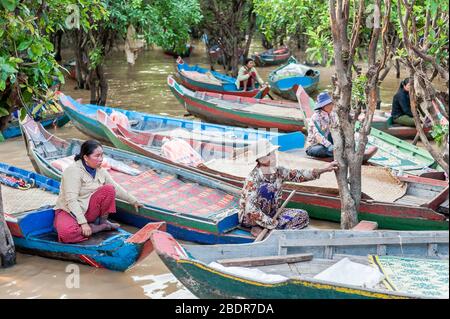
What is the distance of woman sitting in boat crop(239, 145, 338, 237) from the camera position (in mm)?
6312

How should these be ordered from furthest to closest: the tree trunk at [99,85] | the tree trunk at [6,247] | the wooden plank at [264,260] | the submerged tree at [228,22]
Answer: the submerged tree at [228,22] < the tree trunk at [99,85] < the tree trunk at [6,247] < the wooden plank at [264,260]

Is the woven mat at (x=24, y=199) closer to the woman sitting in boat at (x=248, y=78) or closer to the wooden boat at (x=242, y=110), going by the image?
the wooden boat at (x=242, y=110)

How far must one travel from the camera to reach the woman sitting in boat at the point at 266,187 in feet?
20.7

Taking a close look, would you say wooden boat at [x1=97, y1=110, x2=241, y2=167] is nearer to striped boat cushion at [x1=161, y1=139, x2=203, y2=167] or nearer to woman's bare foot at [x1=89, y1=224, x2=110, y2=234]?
striped boat cushion at [x1=161, y1=139, x2=203, y2=167]

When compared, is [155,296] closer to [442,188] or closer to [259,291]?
[259,291]

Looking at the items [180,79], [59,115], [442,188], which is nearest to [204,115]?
[59,115]

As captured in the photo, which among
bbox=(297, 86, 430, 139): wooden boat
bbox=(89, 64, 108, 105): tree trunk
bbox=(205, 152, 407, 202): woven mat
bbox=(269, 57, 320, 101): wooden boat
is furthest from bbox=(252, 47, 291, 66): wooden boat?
bbox=(205, 152, 407, 202): woven mat

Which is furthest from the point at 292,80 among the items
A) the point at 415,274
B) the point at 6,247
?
the point at 415,274

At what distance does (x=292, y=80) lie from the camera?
Answer: 15.8m

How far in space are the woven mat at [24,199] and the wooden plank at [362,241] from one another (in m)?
3.16

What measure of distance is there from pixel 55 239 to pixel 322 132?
3.78 metres

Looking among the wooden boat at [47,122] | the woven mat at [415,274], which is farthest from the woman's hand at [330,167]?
the wooden boat at [47,122]

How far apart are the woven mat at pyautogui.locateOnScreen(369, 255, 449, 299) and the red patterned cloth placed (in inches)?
107

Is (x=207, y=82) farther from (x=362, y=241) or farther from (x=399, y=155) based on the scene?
(x=362, y=241)
